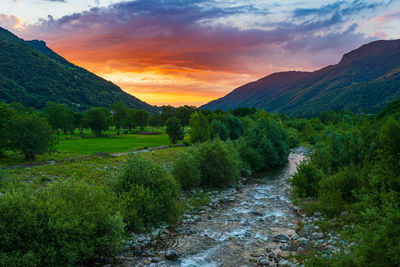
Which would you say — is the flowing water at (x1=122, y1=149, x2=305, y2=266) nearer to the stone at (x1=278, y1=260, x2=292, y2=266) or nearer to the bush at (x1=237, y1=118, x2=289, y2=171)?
the stone at (x1=278, y1=260, x2=292, y2=266)

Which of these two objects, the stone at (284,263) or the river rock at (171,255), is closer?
the stone at (284,263)

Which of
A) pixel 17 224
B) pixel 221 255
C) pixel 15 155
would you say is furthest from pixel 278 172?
pixel 15 155

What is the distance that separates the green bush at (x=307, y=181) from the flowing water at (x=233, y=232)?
1.59 m

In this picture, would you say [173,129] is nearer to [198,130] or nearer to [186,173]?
[198,130]

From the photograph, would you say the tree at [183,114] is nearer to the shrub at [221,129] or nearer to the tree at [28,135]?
the shrub at [221,129]

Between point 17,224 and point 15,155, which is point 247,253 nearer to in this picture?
point 17,224

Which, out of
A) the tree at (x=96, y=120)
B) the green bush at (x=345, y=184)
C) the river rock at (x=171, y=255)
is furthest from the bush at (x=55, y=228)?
the tree at (x=96, y=120)

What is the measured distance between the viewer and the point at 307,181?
2369 cm

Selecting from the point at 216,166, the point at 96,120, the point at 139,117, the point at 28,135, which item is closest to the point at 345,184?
the point at 216,166

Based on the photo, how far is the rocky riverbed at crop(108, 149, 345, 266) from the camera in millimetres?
12273

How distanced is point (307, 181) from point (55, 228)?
21.0 metres

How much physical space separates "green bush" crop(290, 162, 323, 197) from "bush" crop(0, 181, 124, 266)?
16.8 metres

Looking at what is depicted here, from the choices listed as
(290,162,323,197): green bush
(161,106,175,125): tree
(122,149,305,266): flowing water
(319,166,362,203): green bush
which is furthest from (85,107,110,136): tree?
(319,166,362,203): green bush

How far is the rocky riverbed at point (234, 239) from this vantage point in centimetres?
1227
